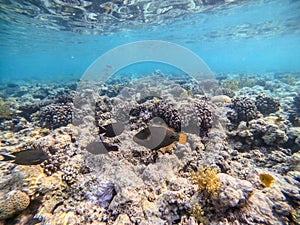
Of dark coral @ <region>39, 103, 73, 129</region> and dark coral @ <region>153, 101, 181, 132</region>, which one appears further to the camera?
dark coral @ <region>39, 103, 73, 129</region>

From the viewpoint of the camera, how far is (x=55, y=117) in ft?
21.4

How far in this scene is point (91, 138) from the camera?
511 centimetres

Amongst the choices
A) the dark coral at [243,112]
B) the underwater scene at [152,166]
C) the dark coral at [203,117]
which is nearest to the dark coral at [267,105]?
the underwater scene at [152,166]

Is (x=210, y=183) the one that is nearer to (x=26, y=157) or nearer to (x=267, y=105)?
(x=26, y=157)

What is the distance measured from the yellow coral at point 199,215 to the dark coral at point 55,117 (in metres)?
5.53

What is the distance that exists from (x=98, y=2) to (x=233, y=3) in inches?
523

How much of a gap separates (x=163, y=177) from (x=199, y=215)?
1.02 metres

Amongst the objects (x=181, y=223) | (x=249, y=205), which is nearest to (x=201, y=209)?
(x=181, y=223)

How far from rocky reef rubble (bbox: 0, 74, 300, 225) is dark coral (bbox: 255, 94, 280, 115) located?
251cm

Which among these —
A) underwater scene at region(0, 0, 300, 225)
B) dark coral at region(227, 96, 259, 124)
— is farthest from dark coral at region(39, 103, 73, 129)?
dark coral at region(227, 96, 259, 124)

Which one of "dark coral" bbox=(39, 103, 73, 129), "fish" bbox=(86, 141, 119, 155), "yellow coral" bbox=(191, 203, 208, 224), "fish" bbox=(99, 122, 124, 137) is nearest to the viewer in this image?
"yellow coral" bbox=(191, 203, 208, 224)

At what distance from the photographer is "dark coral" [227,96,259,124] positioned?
20.8ft

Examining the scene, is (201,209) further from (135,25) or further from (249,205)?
(135,25)

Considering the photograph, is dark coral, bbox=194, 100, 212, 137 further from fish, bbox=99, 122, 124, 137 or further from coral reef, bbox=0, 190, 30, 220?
coral reef, bbox=0, 190, 30, 220
